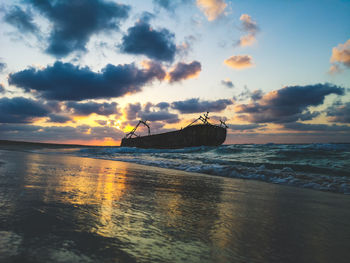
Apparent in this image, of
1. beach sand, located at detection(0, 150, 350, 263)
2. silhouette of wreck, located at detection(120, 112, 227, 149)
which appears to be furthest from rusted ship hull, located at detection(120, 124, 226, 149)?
beach sand, located at detection(0, 150, 350, 263)

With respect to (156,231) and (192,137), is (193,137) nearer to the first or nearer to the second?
(192,137)

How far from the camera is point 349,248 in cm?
125

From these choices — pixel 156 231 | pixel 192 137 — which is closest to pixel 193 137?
pixel 192 137

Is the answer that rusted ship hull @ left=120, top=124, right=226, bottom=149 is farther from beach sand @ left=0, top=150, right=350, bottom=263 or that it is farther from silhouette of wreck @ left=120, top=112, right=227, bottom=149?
beach sand @ left=0, top=150, right=350, bottom=263

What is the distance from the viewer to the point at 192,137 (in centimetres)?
2867

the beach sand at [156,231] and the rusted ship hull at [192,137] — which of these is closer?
the beach sand at [156,231]

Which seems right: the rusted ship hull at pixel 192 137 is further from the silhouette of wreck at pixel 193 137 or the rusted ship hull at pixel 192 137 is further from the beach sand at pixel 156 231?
the beach sand at pixel 156 231

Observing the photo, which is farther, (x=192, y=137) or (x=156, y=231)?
(x=192, y=137)

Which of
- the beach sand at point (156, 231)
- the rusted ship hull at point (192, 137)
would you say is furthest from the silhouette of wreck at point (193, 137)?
the beach sand at point (156, 231)

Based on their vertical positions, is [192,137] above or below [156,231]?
above

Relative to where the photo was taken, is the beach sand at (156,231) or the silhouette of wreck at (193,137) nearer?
the beach sand at (156,231)

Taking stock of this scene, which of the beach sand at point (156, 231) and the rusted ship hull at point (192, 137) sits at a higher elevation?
the rusted ship hull at point (192, 137)

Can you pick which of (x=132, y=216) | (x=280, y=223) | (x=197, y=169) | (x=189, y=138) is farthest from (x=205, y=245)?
(x=189, y=138)

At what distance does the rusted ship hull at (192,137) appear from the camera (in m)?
28.7
